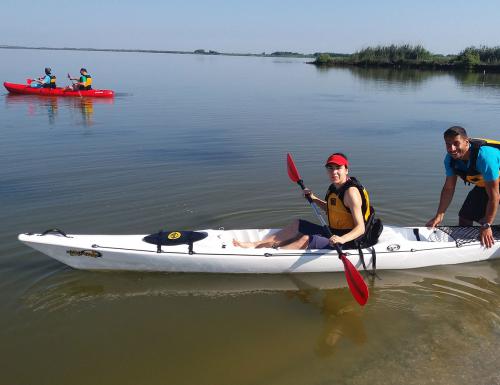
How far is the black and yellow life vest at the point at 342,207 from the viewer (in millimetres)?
5070

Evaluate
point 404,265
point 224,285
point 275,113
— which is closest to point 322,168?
point 404,265

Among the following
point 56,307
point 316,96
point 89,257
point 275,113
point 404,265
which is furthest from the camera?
point 316,96

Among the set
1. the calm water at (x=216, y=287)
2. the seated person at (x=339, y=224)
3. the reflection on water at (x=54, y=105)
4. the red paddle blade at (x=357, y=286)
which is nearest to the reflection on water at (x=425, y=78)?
the calm water at (x=216, y=287)

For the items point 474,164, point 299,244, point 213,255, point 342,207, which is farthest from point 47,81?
point 474,164

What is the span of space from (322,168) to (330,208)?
15.8 feet

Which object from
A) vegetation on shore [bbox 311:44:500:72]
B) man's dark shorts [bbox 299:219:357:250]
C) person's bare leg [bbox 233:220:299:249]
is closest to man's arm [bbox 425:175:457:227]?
man's dark shorts [bbox 299:219:357:250]

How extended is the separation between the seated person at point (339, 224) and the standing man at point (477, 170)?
1097 mm

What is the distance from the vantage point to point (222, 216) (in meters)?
7.31

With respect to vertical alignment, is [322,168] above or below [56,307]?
above

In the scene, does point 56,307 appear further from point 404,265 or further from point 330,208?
point 404,265

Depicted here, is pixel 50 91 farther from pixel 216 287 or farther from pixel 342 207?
pixel 342 207

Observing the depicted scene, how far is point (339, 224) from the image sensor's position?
5.33m

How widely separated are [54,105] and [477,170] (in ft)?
59.0

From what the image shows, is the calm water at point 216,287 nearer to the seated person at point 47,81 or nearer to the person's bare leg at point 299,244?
the person's bare leg at point 299,244
